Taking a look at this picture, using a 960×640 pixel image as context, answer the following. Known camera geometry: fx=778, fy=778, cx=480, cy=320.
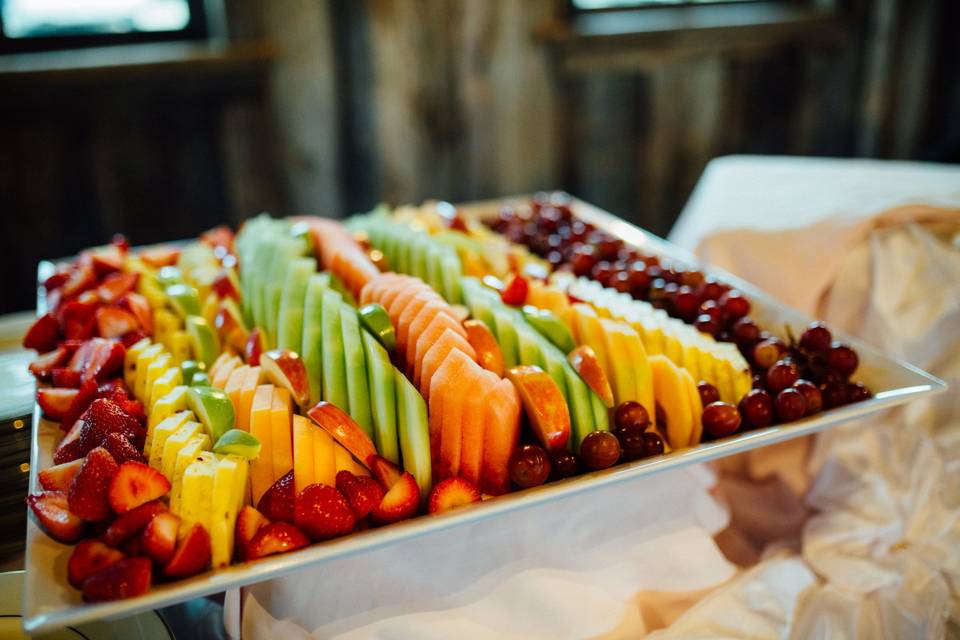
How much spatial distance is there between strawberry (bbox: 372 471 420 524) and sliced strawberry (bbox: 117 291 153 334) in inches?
27.2

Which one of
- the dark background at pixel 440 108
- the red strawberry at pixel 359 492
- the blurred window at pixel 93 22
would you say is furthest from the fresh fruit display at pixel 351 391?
the blurred window at pixel 93 22

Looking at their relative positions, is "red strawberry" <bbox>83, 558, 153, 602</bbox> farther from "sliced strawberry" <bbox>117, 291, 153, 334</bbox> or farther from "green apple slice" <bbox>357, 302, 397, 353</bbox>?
"sliced strawberry" <bbox>117, 291, 153, 334</bbox>

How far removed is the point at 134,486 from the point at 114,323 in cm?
58

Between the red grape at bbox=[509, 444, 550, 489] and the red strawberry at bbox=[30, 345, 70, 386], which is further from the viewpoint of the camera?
the red strawberry at bbox=[30, 345, 70, 386]

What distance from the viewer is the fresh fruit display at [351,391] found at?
3.01ft

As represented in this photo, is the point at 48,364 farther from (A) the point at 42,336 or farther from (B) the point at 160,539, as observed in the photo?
(B) the point at 160,539

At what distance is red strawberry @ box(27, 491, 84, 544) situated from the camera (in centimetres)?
91

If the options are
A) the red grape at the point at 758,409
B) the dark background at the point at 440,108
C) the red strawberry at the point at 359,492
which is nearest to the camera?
the red strawberry at the point at 359,492

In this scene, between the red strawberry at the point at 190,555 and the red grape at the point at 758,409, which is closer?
the red strawberry at the point at 190,555

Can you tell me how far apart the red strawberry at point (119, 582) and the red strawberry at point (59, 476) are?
0.18m

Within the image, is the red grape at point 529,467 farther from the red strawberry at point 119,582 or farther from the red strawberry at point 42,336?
the red strawberry at point 42,336

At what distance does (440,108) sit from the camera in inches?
114

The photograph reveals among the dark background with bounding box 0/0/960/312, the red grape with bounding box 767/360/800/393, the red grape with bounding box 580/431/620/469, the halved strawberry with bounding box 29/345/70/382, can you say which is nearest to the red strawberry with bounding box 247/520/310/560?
the red grape with bounding box 580/431/620/469

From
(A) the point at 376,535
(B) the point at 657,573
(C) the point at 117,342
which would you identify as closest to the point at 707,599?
(B) the point at 657,573
